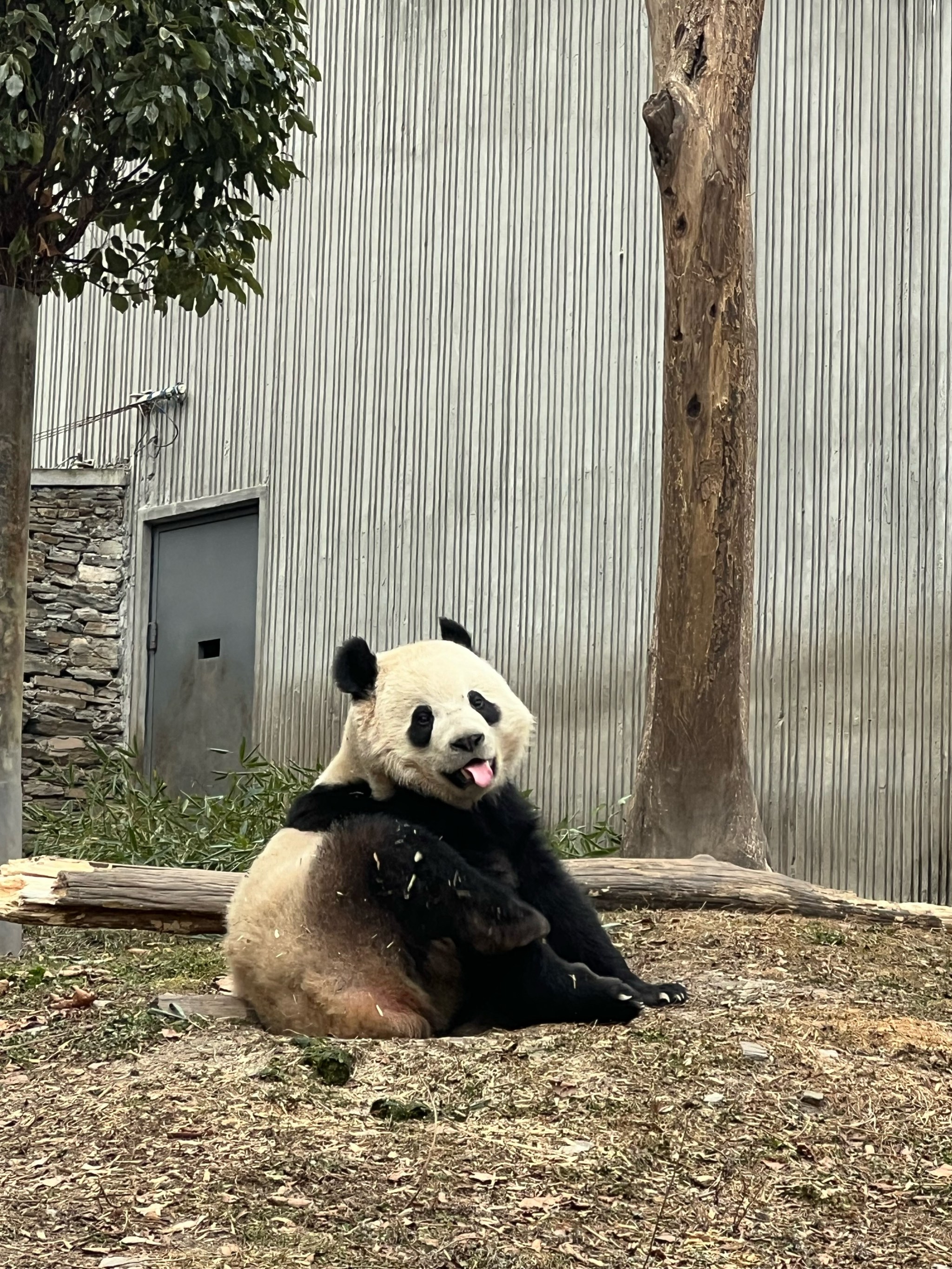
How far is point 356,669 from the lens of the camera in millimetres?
4629

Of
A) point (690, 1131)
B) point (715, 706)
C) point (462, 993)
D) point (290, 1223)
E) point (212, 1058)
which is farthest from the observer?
point (715, 706)

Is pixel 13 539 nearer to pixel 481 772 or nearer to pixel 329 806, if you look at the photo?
pixel 329 806

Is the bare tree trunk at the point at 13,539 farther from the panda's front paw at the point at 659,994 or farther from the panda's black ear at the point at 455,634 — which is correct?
the panda's front paw at the point at 659,994

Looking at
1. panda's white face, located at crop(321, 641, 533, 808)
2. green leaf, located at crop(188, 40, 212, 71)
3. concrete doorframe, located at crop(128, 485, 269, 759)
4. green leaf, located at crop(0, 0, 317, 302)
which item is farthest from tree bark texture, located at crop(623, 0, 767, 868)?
concrete doorframe, located at crop(128, 485, 269, 759)

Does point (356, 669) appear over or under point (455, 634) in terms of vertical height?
under

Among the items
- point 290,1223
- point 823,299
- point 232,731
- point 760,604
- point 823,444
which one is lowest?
point 290,1223

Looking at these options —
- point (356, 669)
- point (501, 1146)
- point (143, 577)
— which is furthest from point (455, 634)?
point (143, 577)

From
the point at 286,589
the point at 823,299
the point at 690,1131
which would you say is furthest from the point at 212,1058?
the point at 286,589

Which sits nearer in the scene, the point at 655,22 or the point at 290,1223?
the point at 290,1223

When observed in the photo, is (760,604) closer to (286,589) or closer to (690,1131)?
(286,589)

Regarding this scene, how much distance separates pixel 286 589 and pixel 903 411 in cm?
491

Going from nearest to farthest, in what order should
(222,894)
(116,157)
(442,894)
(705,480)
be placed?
(442,894) < (222,894) < (116,157) < (705,480)

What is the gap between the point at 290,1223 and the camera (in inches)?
132

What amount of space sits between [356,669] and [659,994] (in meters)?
1.37
